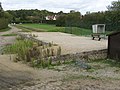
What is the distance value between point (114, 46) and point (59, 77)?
5.39m

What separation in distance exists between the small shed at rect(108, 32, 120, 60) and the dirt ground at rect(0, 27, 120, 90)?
4.35ft

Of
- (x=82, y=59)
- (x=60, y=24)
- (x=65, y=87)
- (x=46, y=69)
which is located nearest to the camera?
(x=65, y=87)

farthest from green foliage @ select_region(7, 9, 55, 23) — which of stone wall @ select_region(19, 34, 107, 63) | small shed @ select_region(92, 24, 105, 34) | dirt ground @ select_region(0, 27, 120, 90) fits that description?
dirt ground @ select_region(0, 27, 120, 90)

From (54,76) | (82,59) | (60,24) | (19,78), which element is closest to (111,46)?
(82,59)

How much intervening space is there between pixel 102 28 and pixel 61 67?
1845 cm

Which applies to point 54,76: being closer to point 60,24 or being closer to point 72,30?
point 72,30

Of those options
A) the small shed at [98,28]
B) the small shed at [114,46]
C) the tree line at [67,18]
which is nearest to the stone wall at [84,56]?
the small shed at [114,46]

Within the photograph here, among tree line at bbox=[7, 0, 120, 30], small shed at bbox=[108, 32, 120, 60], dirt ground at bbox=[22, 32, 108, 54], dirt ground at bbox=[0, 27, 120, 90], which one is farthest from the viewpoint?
tree line at bbox=[7, 0, 120, 30]

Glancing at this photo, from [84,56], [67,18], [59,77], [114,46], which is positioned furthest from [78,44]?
[67,18]

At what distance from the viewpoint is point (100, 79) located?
11867mm

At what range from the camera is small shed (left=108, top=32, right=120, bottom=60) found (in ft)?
54.0

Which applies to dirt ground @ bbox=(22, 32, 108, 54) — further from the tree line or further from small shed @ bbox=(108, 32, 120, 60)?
the tree line

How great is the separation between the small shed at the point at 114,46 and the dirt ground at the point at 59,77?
4.35ft

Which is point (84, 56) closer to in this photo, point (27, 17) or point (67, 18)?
point (67, 18)
